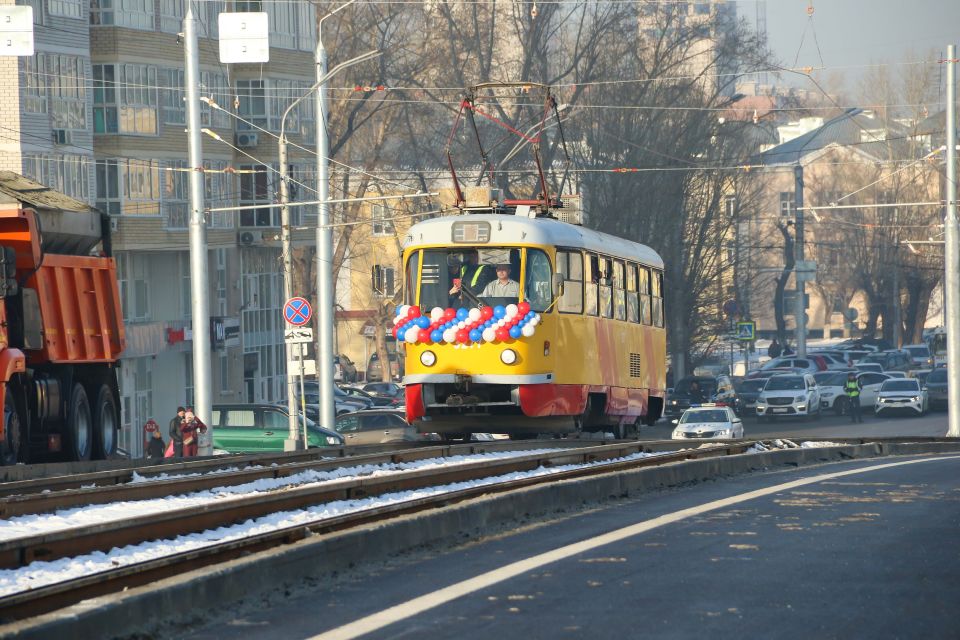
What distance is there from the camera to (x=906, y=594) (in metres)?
8.62

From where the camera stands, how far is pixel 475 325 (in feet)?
75.4

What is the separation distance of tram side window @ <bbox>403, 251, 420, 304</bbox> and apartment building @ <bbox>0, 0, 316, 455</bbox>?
1543 centimetres

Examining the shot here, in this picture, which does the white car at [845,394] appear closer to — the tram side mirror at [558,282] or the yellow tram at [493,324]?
the yellow tram at [493,324]

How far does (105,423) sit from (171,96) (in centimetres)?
2823

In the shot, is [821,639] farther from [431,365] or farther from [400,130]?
[400,130]

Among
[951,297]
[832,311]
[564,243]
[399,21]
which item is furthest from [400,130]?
[832,311]

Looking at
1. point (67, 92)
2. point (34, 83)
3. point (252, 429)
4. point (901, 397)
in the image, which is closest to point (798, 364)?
point (901, 397)

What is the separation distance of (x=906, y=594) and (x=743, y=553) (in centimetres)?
182

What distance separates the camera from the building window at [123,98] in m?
48.4

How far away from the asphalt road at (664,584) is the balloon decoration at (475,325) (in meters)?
9.65

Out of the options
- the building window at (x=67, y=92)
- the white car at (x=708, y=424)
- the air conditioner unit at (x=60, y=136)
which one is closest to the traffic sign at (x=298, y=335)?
the white car at (x=708, y=424)

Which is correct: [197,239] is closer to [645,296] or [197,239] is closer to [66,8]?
[645,296]

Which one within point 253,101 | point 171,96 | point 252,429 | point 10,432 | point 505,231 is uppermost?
point 253,101

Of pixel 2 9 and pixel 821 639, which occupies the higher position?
pixel 2 9
